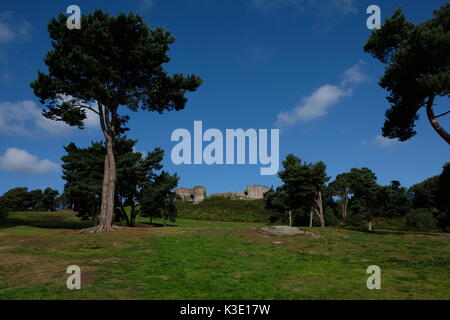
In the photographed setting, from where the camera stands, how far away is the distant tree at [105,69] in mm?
23031

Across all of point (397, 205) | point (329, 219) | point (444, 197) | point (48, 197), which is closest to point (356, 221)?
point (329, 219)

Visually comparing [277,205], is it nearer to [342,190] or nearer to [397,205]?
[397,205]

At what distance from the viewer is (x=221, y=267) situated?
1105 cm

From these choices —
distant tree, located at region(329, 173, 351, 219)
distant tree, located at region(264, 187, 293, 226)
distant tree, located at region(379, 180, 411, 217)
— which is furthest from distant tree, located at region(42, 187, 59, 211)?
distant tree, located at region(379, 180, 411, 217)

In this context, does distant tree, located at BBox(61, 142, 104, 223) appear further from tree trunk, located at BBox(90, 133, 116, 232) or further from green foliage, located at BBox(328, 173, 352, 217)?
green foliage, located at BBox(328, 173, 352, 217)

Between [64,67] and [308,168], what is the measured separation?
30.0 metres

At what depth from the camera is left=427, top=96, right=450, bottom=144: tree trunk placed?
2153 centimetres

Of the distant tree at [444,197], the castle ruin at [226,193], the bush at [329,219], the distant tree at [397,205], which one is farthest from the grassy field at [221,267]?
the castle ruin at [226,193]

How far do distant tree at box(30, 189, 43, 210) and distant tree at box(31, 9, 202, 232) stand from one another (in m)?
121

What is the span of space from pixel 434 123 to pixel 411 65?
477 cm
